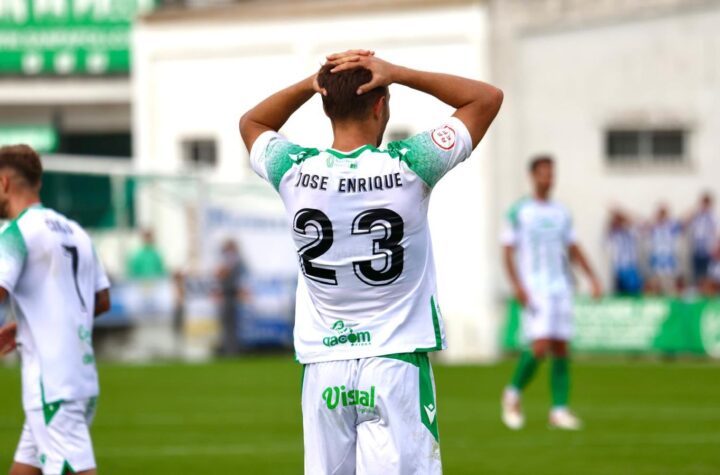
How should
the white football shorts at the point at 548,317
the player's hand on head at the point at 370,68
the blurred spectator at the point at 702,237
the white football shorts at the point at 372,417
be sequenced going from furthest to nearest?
1. the blurred spectator at the point at 702,237
2. the white football shorts at the point at 548,317
3. the white football shorts at the point at 372,417
4. the player's hand on head at the point at 370,68

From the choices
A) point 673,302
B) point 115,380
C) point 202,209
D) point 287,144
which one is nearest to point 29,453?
point 287,144

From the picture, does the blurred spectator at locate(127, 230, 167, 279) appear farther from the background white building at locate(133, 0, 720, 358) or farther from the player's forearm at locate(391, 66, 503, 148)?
the player's forearm at locate(391, 66, 503, 148)

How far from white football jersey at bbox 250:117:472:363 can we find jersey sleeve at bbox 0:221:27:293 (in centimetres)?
196

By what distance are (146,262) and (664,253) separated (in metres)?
9.82

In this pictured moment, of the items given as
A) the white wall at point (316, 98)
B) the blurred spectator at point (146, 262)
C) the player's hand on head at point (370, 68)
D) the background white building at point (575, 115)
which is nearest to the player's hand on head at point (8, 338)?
the player's hand on head at point (370, 68)

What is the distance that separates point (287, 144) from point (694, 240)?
25064mm

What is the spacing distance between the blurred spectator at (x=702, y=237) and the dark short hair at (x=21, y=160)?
23439 millimetres

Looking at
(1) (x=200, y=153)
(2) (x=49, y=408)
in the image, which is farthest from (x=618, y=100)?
(2) (x=49, y=408)

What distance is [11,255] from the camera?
812 centimetres

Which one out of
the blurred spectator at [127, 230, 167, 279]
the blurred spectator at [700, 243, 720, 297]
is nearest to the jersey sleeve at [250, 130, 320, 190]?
the blurred spectator at [127, 230, 167, 279]

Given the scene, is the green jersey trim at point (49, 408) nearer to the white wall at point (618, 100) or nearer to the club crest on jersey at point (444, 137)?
the club crest on jersey at point (444, 137)

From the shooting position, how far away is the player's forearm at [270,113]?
678 centimetres

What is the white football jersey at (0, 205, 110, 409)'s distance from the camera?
8.27 meters

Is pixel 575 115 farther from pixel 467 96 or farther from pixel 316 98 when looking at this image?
pixel 467 96
